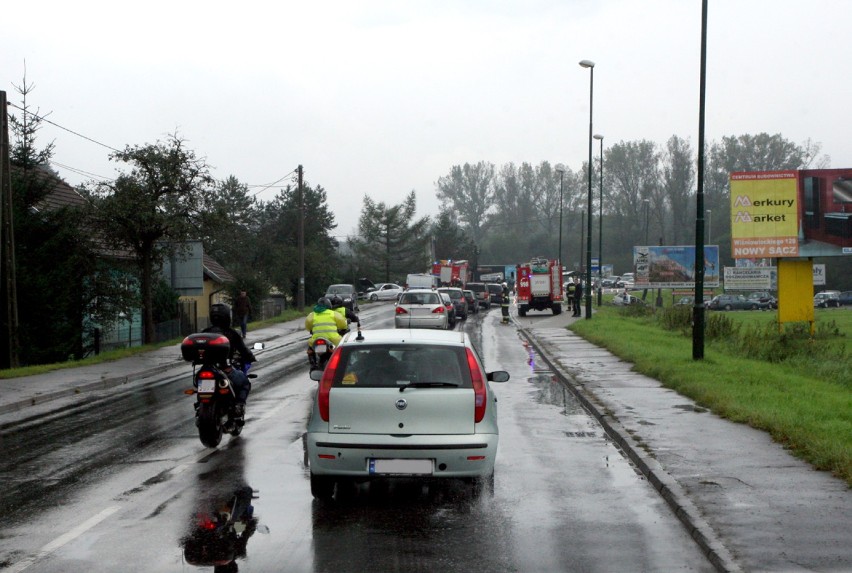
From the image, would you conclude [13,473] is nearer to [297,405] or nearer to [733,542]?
[297,405]

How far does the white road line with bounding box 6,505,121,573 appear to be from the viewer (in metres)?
6.53

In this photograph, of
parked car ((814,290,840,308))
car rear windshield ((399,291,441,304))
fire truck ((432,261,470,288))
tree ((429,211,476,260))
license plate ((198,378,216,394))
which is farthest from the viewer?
tree ((429,211,476,260))

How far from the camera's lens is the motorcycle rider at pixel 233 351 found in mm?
11812

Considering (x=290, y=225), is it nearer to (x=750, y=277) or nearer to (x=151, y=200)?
(x=750, y=277)

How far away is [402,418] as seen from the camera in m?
8.16

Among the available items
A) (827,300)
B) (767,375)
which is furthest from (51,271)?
(827,300)

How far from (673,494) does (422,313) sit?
2608cm

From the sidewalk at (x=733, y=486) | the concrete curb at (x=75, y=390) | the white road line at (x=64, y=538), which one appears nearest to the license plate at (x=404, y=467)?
the sidewalk at (x=733, y=486)

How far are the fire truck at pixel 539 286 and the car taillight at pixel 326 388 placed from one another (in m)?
43.3

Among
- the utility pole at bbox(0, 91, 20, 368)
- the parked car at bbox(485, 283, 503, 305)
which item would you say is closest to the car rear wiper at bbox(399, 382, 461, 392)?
the utility pole at bbox(0, 91, 20, 368)

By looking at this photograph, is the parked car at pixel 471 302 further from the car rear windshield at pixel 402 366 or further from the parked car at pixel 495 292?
the car rear windshield at pixel 402 366

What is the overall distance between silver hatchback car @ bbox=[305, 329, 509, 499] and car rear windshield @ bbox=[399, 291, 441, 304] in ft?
86.3

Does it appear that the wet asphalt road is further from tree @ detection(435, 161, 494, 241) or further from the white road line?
tree @ detection(435, 161, 494, 241)

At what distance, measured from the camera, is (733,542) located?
691 cm
